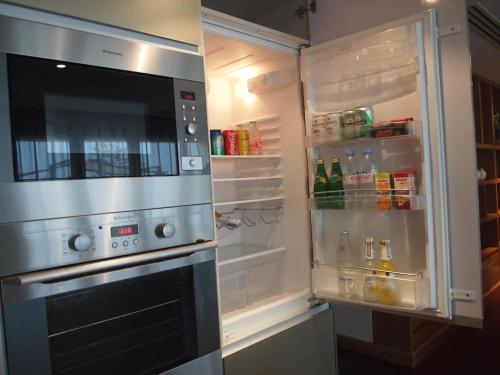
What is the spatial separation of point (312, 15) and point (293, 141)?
21.5 inches

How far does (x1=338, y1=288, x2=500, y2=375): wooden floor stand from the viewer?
2.40 meters

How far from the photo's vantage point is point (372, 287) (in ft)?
4.91

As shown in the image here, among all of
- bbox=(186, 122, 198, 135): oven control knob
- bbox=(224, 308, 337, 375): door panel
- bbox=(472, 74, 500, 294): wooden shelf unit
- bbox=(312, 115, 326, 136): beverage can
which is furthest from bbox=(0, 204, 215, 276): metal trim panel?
bbox=(472, 74, 500, 294): wooden shelf unit

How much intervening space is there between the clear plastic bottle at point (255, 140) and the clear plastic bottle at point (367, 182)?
528 millimetres

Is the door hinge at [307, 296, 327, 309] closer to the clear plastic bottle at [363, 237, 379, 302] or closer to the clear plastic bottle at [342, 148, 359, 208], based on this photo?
the clear plastic bottle at [363, 237, 379, 302]

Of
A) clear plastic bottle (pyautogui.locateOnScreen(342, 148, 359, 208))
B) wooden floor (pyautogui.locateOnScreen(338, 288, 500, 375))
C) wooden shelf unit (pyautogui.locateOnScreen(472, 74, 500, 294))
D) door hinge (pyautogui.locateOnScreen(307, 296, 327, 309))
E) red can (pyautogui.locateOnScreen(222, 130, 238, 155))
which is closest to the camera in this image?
clear plastic bottle (pyautogui.locateOnScreen(342, 148, 359, 208))

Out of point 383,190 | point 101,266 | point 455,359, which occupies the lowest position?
point 455,359

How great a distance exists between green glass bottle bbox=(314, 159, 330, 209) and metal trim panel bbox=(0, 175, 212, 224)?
0.54 meters

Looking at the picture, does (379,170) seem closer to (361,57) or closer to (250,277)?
(361,57)

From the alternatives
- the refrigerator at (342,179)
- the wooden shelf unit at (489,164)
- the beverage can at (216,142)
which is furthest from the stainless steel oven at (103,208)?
the wooden shelf unit at (489,164)

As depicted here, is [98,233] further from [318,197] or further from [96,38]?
[318,197]

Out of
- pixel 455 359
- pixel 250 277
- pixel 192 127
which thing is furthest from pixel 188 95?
pixel 455 359

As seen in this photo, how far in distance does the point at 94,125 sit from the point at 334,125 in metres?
0.90

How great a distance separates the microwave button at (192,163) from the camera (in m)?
1.21
